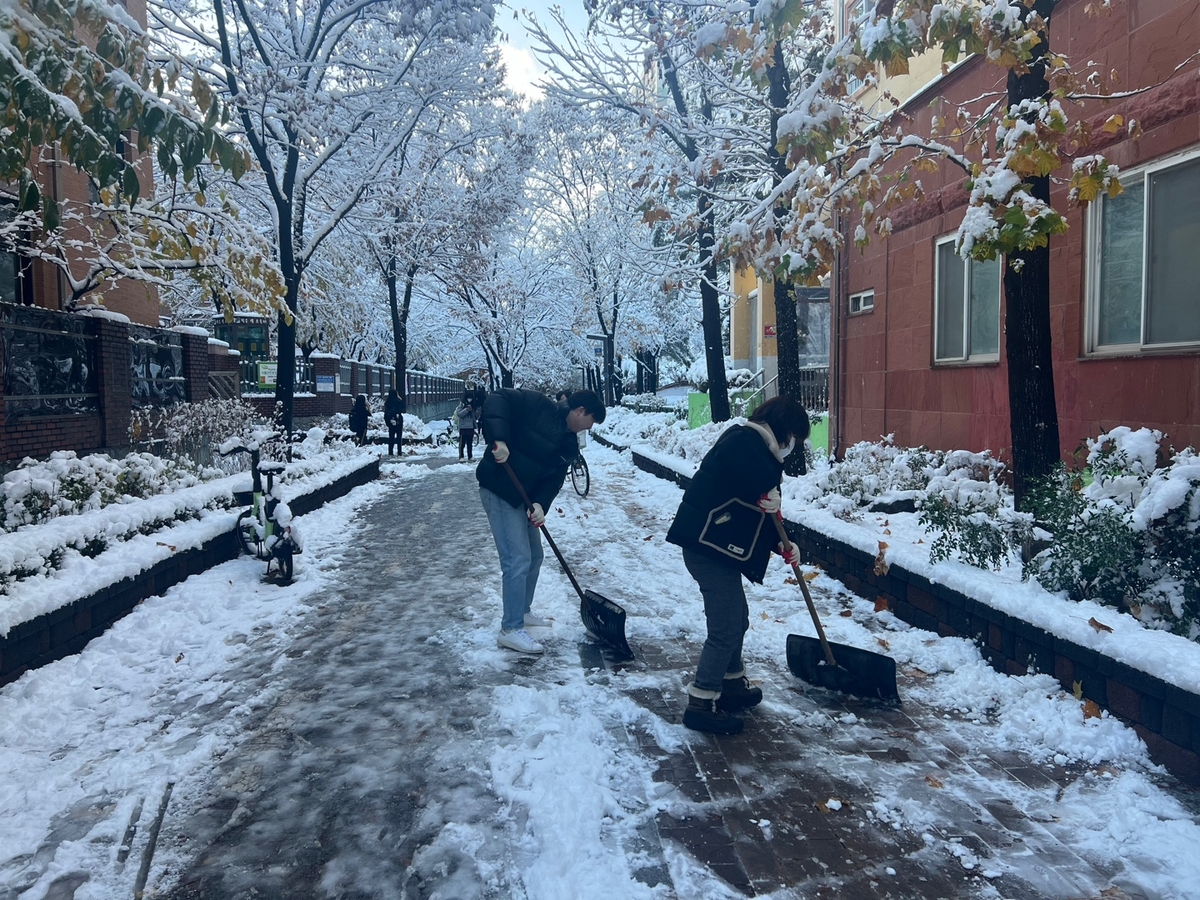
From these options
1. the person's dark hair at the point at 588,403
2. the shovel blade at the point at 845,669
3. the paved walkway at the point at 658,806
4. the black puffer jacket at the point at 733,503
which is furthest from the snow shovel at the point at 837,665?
the person's dark hair at the point at 588,403

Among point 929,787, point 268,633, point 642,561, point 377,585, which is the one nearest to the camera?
point 929,787

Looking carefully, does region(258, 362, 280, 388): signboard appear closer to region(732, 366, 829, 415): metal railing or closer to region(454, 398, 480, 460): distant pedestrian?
region(454, 398, 480, 460): distant pedestrian

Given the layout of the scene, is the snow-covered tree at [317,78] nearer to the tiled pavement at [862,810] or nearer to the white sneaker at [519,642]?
the white sneaker at [519,642]

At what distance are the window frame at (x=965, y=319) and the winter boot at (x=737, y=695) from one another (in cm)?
646

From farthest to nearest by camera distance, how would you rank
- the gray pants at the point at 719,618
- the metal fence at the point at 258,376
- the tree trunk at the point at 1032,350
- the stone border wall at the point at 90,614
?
the metal fence at the point at 258,376
the tree trunk at the point at 1032,350
the stone border wall at the point at 90,614
the gray pants at the point at 719,618

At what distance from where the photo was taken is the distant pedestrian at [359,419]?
22.7m

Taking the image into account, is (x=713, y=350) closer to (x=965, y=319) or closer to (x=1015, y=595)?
(x=965, y=319)

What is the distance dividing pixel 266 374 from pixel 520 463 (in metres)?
19.8

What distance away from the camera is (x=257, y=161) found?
16.2m

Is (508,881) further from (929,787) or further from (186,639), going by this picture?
(186,639)

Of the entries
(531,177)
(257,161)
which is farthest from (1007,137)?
(531,177)

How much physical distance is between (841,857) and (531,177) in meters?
36.0

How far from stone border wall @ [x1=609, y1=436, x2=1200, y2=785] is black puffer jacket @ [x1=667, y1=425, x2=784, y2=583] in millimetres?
1707

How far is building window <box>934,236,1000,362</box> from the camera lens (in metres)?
10.2
